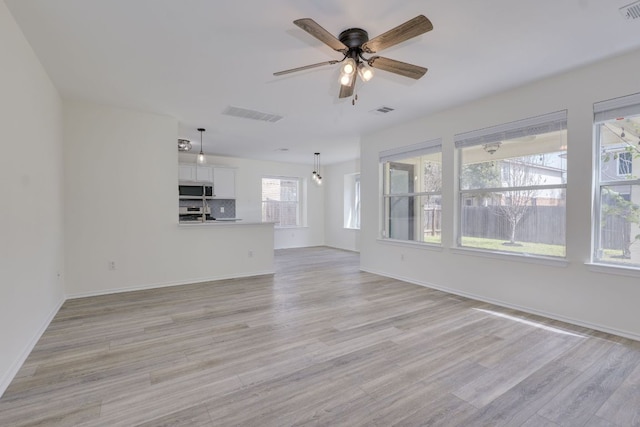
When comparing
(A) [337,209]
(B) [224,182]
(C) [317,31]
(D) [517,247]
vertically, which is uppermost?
(C) [317,31]

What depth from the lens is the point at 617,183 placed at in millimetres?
2951

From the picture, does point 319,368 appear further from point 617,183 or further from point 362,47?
point 617,183

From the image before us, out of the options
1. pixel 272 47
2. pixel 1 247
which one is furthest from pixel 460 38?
pixel 1 247

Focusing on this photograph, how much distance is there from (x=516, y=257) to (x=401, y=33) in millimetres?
2969

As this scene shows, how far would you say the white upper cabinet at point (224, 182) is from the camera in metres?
7.52

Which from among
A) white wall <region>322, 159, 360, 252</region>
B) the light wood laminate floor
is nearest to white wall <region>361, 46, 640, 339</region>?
the light wood laminate floor

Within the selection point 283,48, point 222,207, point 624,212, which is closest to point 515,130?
point 624,212

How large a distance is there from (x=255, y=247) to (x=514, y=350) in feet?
13.4

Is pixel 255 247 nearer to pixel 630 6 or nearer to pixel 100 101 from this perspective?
pixel 100 101

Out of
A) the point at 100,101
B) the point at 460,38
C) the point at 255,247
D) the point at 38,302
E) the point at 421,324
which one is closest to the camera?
the point at 460,38

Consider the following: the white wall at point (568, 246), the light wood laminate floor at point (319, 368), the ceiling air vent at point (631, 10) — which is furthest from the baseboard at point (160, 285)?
the ceiling air vent at point (631, 10)

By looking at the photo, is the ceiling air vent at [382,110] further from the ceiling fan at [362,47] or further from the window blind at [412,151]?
the ceiling fan at [362,47]

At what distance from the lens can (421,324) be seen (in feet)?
10.4

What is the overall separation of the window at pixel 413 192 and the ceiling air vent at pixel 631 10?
236 centimetres
